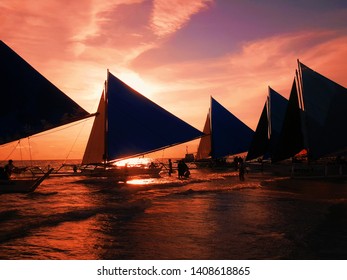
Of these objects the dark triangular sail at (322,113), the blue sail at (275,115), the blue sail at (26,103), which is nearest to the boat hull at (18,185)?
the blue sail at (26,103)

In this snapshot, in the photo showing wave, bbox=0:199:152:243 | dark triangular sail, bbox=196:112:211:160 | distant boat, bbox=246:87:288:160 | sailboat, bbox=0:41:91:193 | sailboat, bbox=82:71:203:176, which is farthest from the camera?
dark triangular sail, bbox=196:112:211:160

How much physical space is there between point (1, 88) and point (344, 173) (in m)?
29.0

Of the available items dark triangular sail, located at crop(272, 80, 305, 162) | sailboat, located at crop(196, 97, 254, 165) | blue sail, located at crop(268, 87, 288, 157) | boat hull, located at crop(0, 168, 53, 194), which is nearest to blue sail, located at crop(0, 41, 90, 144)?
boat hull, located at crop(0, 168, 53, 194)

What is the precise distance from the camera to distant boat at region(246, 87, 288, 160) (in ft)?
189

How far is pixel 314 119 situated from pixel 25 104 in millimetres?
25266

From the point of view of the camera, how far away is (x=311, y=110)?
35000 millimetres

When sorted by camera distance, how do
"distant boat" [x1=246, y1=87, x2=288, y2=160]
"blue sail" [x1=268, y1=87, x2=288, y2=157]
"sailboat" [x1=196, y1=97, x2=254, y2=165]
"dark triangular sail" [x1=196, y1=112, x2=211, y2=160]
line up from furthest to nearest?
"dark triangular sail" [x1=196, y1=112, x2=211, y2=160] → "sailboat" [x1=196, y1=97, x2=254, y2=165] → "blue sail" [x1=268, y1=87, x2=288, y2=157] → "distant boat" [x1=246, y1=87, x2=288, y2=160]

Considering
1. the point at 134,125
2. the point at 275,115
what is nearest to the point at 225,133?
the point at 275,115

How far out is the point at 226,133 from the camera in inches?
2579

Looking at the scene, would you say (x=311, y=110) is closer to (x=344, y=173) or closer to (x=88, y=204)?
(x=344, y=173)

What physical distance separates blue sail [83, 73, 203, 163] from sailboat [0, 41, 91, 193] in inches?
466

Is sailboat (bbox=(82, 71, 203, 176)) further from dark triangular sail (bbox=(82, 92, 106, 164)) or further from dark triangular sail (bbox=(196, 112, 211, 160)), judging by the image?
dark triangular sail (bbox=(196, 112, 211, 160))

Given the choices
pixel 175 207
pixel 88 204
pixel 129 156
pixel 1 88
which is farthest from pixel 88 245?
pixel 129 156

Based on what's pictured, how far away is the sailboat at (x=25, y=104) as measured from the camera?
20281 mm
